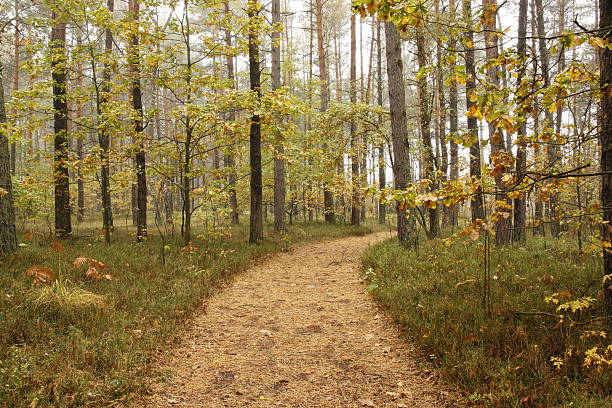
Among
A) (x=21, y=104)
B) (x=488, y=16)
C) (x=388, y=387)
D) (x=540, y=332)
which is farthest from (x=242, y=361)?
(x=21, y=104)

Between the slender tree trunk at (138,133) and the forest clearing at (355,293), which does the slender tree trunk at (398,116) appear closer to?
the forest clearing at (355,293)

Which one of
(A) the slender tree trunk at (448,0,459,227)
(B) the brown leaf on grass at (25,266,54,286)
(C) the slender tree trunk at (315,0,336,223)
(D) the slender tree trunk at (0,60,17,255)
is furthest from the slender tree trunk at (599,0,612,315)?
(C) the slender tree trunk at (315,0,336,223)

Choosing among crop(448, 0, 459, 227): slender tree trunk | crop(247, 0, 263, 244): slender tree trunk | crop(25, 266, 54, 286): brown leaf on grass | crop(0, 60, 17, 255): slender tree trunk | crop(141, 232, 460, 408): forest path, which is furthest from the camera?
crop(247, 0, 263, 244): slender tree trunk

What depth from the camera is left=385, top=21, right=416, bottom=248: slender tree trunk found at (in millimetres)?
10673

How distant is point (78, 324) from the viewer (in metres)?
5.30

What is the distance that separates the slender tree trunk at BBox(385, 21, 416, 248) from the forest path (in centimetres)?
360

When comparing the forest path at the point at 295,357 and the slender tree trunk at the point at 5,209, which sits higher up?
the slender tree trunk at the point at 5,209

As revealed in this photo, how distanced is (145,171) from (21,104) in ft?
12.4

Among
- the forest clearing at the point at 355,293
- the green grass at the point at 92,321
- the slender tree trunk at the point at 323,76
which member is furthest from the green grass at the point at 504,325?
the slender tree trunk at the point at 323,76

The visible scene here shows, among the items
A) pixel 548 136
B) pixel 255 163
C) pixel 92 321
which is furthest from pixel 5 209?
pixel 548 136

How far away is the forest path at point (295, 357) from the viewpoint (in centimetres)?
410

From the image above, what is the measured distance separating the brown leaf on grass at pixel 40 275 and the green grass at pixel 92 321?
0.16 m

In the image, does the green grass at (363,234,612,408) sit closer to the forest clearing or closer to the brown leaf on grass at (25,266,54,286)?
the forest clearing

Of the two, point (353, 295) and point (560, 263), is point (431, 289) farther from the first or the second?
point (560, 263)
